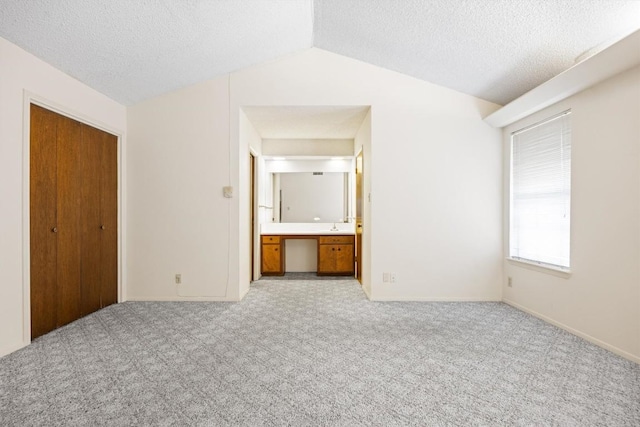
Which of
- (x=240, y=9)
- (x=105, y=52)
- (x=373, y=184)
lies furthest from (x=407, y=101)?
(x=105, y=52)

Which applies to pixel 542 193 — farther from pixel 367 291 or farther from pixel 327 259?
pixel 327 259

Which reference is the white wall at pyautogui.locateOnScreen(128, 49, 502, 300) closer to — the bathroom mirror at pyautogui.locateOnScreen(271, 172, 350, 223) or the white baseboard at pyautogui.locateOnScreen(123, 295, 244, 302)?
the white baseboard at pyautogui.locateOnScreen(123, 295, 244, 302)

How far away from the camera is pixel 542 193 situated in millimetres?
3359

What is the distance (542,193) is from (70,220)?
479 centimetres

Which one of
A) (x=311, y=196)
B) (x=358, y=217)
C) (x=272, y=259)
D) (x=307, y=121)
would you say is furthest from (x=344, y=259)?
(x=307, y=121)

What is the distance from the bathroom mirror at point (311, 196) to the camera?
20.1 feet

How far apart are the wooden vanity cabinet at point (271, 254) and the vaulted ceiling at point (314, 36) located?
2708 mm

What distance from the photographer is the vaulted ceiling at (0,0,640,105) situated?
248 centimetres

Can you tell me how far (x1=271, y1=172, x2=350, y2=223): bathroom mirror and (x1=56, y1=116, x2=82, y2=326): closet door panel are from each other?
130 inches

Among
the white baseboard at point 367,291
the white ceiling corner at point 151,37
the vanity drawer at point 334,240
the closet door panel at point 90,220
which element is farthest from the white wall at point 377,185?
the vanity drawer at point 334,240

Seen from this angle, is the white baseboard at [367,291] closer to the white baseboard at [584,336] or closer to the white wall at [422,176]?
the white wall at [422,176]

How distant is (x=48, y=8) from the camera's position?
7.69ft

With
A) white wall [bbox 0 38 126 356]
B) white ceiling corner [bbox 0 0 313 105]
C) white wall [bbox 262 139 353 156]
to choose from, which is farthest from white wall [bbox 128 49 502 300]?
white wall [bbox 262 139 353 156]

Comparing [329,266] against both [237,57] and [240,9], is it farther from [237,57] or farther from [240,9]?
[240,9]
